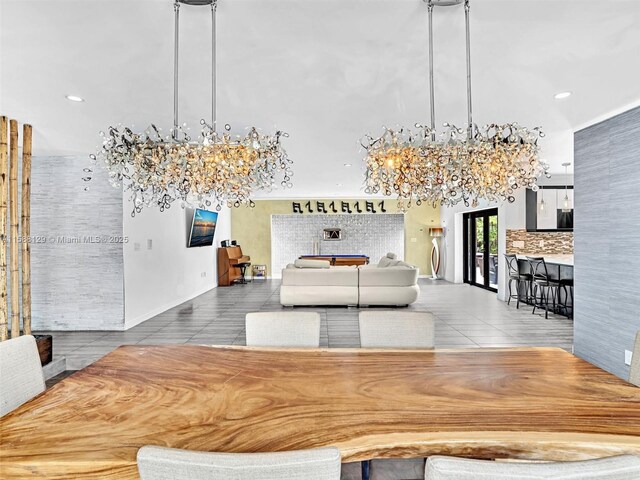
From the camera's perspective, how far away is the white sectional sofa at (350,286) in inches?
277

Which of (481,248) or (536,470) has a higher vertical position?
(481,248)

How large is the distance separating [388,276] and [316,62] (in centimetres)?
498

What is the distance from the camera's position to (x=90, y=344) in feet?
15.5

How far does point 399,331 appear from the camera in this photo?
238 cm

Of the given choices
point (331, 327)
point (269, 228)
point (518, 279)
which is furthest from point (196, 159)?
point (269, 228)

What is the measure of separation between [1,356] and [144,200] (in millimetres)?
1370

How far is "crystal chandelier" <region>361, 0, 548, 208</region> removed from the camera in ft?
7.86

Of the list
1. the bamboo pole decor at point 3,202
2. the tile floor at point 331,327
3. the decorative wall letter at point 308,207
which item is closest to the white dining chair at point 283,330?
the tile floor at point 331,327

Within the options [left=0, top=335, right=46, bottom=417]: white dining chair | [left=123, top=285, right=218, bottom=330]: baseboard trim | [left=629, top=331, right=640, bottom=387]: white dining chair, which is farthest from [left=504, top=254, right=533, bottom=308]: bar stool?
[left=0, top=335, right=46, bottom=417]: white dining chair

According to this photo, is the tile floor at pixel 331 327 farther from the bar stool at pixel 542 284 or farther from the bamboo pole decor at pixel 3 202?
the bamboo pole decor at pixel 3 202

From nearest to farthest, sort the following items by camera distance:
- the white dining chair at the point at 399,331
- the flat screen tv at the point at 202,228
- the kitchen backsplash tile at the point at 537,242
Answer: the white dining chair at the point at 399,331
the kitchen backsplash tile at the point at 537,242
the flat screen tv at the point at 202,228

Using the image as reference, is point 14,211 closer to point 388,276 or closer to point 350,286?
point 350,286

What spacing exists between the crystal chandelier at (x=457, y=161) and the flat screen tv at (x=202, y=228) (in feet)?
20.5

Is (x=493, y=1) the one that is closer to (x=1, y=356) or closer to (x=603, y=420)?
(x=603, y=420)
